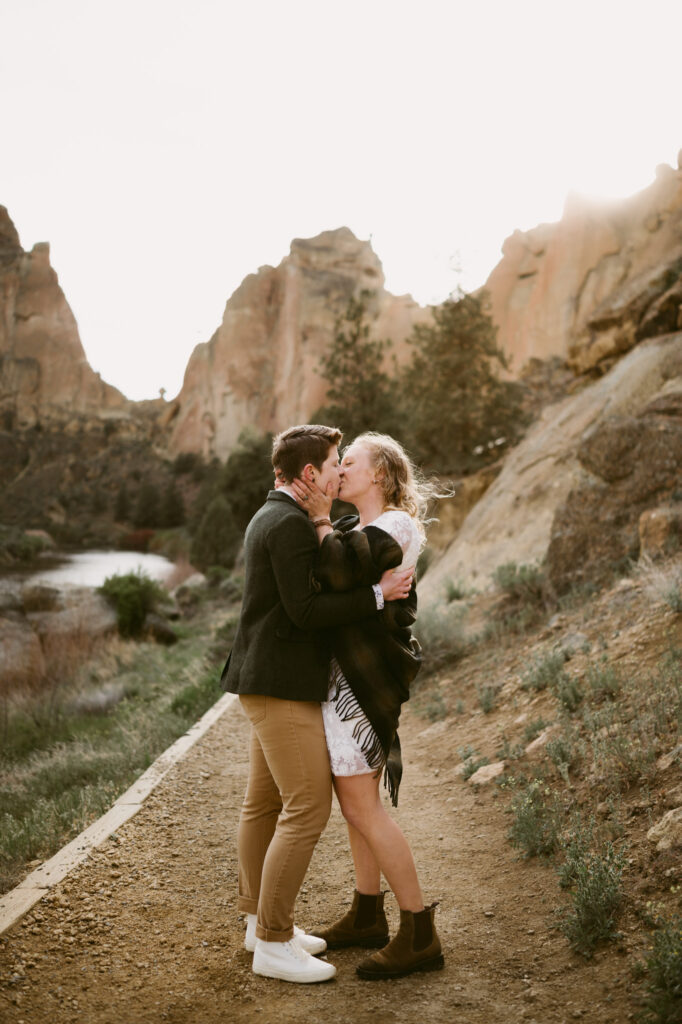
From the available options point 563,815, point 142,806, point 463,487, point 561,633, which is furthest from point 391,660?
point 463,487

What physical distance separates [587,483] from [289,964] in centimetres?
584

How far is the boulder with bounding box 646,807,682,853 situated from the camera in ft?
9.48

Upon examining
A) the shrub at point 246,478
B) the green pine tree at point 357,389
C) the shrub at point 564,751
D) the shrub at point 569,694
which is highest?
the green pine tree at point 357,389

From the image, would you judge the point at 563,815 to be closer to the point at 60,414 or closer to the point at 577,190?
the point at 577,190

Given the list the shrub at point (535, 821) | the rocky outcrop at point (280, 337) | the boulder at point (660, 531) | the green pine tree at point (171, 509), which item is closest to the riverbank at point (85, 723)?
the shrub at point (535, 821)

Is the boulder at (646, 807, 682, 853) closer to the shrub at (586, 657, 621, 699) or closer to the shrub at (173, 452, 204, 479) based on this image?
the shrub at (586, 657, 621, 699)

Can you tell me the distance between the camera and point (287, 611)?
252 centimetres

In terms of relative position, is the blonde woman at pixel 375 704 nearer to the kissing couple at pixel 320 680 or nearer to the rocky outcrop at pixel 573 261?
the kissing couple at pixel 320 680

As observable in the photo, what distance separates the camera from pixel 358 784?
2.62 m

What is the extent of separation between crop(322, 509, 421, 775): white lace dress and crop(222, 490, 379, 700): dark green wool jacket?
6 centimetres

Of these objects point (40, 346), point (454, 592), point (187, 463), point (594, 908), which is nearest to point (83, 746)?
point (454, 592)

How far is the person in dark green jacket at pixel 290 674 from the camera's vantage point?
2535mm

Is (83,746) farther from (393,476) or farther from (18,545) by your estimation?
(18,545)

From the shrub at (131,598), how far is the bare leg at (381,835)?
12.9 meters
